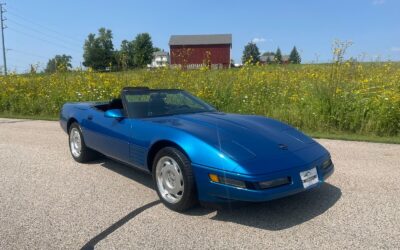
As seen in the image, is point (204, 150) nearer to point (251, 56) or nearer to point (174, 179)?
point (174, 179)

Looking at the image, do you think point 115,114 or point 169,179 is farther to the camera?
point 115,114

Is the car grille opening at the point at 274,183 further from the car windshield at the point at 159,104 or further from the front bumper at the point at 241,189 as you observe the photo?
the car windshield at the point at 159,104

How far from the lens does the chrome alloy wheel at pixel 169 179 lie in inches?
144

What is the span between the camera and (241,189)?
10.3ft

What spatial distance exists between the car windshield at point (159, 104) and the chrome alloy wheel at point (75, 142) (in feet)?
4.66

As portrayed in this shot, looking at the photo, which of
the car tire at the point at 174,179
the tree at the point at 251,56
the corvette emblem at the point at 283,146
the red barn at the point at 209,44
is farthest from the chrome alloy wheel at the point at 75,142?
the red barn at the point at 209,44

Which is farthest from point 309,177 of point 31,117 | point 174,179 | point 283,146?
point 31,117

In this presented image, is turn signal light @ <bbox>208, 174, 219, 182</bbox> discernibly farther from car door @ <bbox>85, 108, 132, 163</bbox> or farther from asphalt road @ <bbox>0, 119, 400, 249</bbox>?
car door @ <bbox>85, 108, 132, 163</bbox>

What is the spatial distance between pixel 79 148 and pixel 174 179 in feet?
8.44

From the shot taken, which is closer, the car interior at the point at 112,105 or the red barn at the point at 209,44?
the car interior at the point at 112,105

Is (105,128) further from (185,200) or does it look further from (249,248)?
(249,248)

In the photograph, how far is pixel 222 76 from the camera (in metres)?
11.1

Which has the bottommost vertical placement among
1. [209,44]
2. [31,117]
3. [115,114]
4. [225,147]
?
[31,117]

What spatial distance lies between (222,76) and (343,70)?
3574 millimetres
